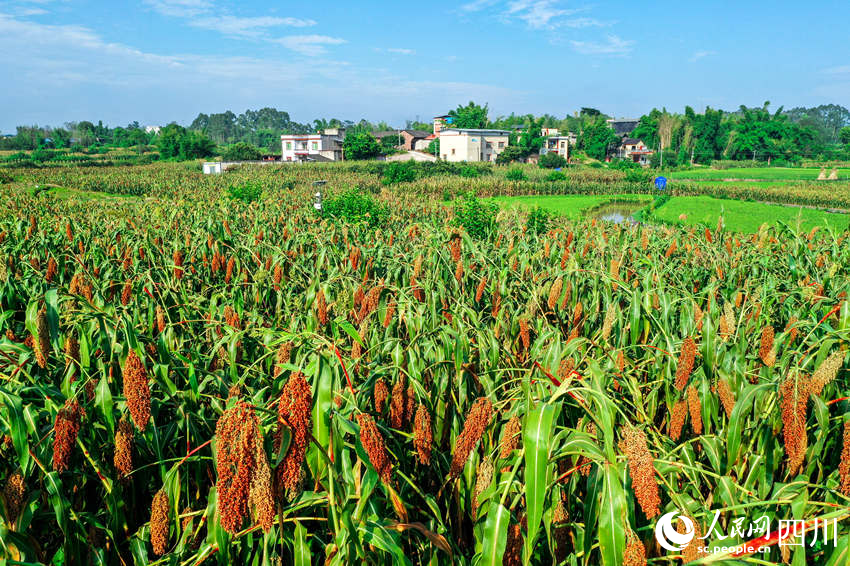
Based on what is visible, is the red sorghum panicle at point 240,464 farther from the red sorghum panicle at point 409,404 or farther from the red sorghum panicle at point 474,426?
the red sorghum panicle at point 409,404

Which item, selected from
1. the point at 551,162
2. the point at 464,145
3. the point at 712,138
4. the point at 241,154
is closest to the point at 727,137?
the point at 712,138

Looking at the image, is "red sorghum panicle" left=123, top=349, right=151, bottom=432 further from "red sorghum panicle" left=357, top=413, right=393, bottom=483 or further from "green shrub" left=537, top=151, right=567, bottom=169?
"green shrub" left=537, top=151, right=567, bottom=169

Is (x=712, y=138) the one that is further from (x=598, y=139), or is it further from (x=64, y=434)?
(x=64, y=434)

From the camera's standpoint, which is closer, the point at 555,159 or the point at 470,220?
the point at 470,220

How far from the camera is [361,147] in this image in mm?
68375

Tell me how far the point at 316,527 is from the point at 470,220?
9824 millimetres

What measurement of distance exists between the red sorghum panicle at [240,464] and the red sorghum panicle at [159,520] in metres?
0.46

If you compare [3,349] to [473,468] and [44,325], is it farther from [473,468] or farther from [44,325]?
[473,468]

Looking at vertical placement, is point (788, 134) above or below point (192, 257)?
above

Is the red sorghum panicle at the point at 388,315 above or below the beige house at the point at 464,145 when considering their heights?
below

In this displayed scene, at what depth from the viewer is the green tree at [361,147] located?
6838 centimetres

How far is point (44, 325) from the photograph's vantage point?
1651 millimetres

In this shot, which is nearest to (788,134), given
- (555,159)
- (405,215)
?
(555,159)

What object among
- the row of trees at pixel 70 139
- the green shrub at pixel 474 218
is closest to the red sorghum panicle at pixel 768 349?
the green shrub at pixel 474 218
